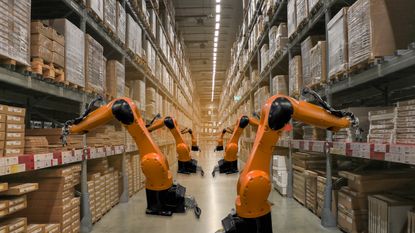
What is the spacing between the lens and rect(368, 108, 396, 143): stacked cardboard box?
3.45 meters

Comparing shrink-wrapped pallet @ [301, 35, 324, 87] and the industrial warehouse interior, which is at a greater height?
shrink-wrapped pallet @ [301, 35, 324, 87]

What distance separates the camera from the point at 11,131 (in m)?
3.19

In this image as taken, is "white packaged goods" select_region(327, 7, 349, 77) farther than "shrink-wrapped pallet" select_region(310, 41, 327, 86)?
No

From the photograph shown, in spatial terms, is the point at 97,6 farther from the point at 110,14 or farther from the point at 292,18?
the point at 292,18

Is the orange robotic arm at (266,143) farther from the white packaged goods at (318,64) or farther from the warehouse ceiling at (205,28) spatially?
the warehouse ceiling at (205,28)

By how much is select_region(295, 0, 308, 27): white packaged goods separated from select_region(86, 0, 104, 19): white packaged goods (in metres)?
3.33

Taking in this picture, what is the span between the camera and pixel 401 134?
3299 mm

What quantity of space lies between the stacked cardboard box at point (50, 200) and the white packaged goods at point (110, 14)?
2.74 m

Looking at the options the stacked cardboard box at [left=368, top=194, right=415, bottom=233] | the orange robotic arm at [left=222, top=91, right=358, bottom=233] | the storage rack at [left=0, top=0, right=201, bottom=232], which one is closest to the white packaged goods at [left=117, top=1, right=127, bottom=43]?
the storage rack at [left=0, top=0, right=201, bottom=232]

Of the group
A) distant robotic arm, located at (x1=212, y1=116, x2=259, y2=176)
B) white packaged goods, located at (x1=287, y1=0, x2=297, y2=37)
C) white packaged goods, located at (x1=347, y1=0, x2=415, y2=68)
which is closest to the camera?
white packaged goods, located at (x1=347, y1=0, x2=415, y2=68)

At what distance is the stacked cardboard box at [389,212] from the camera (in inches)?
137

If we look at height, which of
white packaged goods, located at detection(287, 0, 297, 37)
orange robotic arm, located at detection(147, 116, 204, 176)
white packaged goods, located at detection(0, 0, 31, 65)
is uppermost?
white packaged goods, located at detection(287, 0, 297, 37)

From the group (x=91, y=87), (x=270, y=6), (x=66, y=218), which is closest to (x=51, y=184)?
(x=66, y=218)

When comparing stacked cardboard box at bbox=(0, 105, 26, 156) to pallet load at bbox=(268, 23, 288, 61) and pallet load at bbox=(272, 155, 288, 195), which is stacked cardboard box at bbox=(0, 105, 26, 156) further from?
pallet load at bbox=(268, 23, 288, 61)
